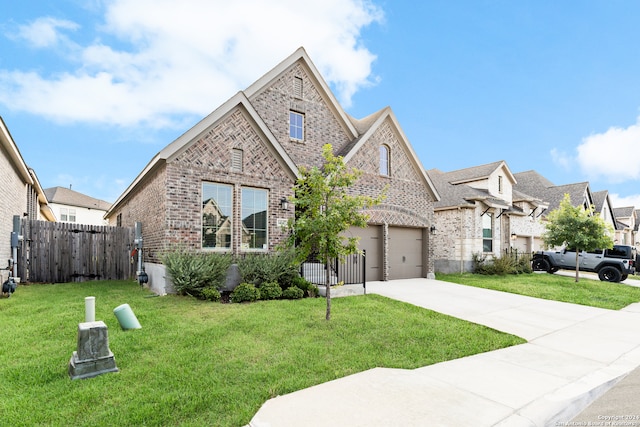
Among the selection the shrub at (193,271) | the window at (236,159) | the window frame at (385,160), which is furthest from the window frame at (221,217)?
the window frame at (385,160)

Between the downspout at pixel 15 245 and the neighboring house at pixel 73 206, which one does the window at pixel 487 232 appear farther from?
the neighboring house at pixel 73 206

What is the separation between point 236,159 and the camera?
10328mm

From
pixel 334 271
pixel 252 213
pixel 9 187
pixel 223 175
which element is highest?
pixel 223 175

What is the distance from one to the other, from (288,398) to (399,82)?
15795 mm

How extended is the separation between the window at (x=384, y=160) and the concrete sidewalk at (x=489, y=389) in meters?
8.39

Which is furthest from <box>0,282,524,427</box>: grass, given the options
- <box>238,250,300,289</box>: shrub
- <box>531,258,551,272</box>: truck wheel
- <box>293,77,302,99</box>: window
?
<box>531,258,551,272</box>: truck wheel

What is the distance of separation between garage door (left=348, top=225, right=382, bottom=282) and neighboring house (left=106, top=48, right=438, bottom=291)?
0.04 metres

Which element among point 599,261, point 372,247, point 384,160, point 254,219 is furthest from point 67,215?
point 599,261

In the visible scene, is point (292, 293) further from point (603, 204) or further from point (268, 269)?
point (603, 204)

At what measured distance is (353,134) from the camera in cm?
1495

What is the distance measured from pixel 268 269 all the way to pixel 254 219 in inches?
73.6

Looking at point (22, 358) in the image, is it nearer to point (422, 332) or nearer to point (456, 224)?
point (422, 332)

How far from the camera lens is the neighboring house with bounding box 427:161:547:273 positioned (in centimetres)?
1823

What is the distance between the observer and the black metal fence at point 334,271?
10.6 meters
